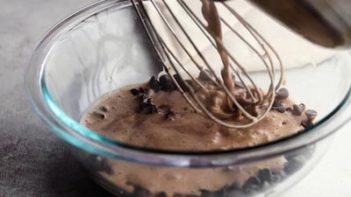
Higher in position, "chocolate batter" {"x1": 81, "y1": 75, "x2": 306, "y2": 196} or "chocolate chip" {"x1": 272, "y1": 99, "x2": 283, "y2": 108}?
"chocolate batter" {"x1": 81, "y1": 75, "x2": 306, "y2": 196}

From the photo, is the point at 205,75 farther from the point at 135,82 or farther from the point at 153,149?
the point at 153,149

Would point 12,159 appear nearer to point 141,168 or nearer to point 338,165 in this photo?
point 141,168

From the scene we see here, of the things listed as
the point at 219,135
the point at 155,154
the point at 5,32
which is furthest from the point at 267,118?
the point at 5,32

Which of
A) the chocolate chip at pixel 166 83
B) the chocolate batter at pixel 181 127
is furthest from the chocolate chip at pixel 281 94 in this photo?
the chocolate chip at pixel 166 83

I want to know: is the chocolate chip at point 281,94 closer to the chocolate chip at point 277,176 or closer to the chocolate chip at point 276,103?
the chocolate chip at point 276,103

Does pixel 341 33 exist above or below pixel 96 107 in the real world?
above

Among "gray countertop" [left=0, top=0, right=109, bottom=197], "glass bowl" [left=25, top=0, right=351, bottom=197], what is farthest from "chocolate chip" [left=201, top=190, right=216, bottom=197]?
"gray countertop" [left=0, top=0, right=109, bottom=197]

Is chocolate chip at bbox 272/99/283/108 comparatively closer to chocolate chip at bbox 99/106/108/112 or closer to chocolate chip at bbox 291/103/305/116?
chocolate chip at bbox 291/103/305/116
